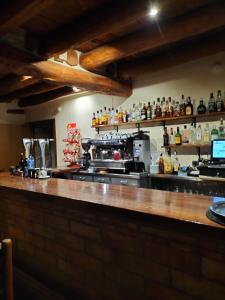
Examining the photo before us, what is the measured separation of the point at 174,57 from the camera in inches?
147

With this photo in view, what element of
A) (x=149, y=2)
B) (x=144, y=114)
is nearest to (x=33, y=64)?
(x=149, y=2)

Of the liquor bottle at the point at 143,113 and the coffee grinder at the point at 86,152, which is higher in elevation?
the liquor bottle at the point at 143,113

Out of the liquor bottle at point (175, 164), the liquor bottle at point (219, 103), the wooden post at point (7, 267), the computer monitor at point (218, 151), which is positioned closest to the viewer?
the wooden post at point (7, 267)

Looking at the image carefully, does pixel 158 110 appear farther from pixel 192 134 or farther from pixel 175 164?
pixel 175 164

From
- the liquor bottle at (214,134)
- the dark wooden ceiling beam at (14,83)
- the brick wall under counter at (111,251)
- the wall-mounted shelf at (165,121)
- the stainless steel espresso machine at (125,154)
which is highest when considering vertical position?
the dark wooden ceiling beam at (14,83)

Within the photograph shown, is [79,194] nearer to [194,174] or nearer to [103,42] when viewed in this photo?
[194,174]

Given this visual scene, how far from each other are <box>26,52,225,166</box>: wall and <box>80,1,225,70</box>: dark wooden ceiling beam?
757mm

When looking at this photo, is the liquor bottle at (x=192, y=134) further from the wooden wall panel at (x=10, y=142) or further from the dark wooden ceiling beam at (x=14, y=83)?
the wooden wall panel at (x=10, y=142)

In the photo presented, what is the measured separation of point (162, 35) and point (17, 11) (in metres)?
1.56

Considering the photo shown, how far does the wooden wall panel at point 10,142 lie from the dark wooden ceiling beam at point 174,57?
3883mm

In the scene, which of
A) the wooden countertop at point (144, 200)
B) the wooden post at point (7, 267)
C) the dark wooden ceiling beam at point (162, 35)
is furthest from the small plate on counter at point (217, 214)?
the dark wooden ceiling beam at point (162, 35)

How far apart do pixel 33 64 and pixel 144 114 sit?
1947mm

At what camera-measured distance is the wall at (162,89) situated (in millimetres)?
3756

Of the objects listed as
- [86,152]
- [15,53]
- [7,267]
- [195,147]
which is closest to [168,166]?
[195,147]
